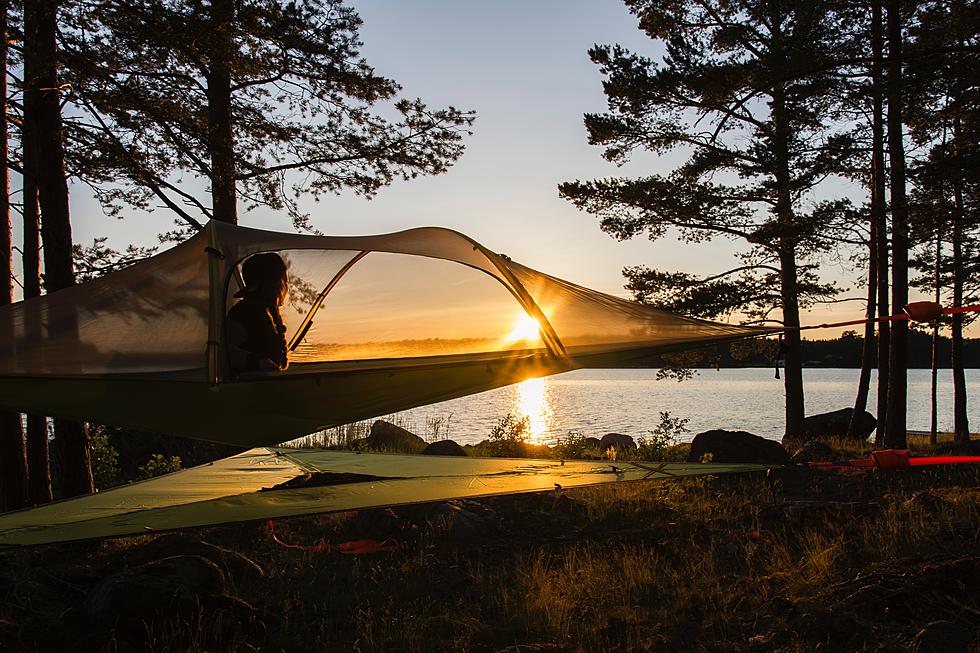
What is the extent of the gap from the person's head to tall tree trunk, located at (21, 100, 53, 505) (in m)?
2.58

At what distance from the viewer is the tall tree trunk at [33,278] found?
613 centimetres

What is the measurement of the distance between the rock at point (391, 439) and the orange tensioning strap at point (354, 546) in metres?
6.45

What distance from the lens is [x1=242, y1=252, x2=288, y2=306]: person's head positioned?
4238 millimetres

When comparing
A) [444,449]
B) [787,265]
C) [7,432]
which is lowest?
[444,449]

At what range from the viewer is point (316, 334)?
500cm

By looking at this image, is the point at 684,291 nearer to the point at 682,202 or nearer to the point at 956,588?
the point at 682,202

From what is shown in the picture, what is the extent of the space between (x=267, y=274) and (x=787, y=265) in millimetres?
11014

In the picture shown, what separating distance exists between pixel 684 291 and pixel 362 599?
10.6 m

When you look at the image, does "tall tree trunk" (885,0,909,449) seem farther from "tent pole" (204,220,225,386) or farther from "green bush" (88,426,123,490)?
"green bush" (88,426,123,490)

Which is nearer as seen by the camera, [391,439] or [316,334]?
[316,334]

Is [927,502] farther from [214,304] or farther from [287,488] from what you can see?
[214,304]

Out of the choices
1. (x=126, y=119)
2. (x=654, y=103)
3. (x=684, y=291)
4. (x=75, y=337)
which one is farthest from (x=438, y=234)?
(x=684, y=291)

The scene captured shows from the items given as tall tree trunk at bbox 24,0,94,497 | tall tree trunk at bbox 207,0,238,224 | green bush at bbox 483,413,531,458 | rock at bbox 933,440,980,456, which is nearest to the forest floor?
tall tree trunk at bbox 24,0,94,497

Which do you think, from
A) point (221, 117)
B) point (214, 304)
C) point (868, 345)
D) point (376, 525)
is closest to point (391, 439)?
point (221, 117)
